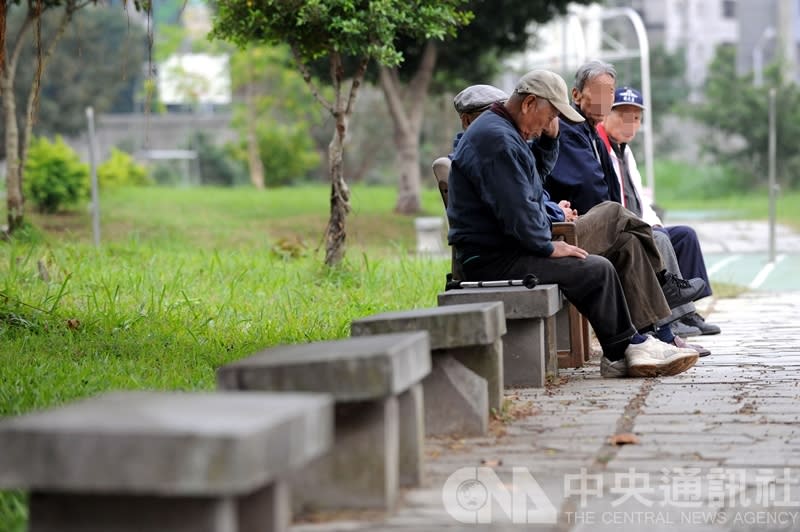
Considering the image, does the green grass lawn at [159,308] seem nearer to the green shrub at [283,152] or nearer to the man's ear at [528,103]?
the man's ear at [528,103]

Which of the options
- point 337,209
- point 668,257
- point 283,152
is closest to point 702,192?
point 283,152

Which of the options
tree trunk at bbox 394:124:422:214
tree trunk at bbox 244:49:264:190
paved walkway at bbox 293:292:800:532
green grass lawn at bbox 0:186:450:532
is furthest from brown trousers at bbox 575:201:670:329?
tree trunk at bbox 244:49:264:190

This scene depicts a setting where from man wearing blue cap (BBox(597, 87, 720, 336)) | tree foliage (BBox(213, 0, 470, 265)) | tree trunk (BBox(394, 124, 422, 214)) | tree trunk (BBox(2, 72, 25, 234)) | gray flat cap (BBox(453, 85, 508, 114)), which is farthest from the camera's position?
tree trunk (BBox(394, 124, 422, 214))

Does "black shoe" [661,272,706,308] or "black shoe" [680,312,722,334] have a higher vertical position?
"black shoe" [661,272,706,308]

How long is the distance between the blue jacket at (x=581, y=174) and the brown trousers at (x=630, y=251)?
588 millimetres

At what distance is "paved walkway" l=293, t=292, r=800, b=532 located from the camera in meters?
4.08

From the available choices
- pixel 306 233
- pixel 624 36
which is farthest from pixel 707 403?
pixel 624 36

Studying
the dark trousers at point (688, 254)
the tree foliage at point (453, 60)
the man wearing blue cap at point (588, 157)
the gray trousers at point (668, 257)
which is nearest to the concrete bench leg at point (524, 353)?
the man wearing blue cap at point (588, 157)

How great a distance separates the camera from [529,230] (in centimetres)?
666

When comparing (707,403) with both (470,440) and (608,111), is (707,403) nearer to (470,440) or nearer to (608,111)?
(470,440)

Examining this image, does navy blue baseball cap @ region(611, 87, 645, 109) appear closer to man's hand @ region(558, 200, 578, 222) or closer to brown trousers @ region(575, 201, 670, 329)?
man's hand @ region(558, 200, 578, 222)

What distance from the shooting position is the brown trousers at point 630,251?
7270 mm

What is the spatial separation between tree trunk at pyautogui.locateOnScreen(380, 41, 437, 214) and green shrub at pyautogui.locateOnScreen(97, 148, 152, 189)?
248 inches

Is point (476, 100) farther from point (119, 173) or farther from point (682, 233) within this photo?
point (119, 173)
